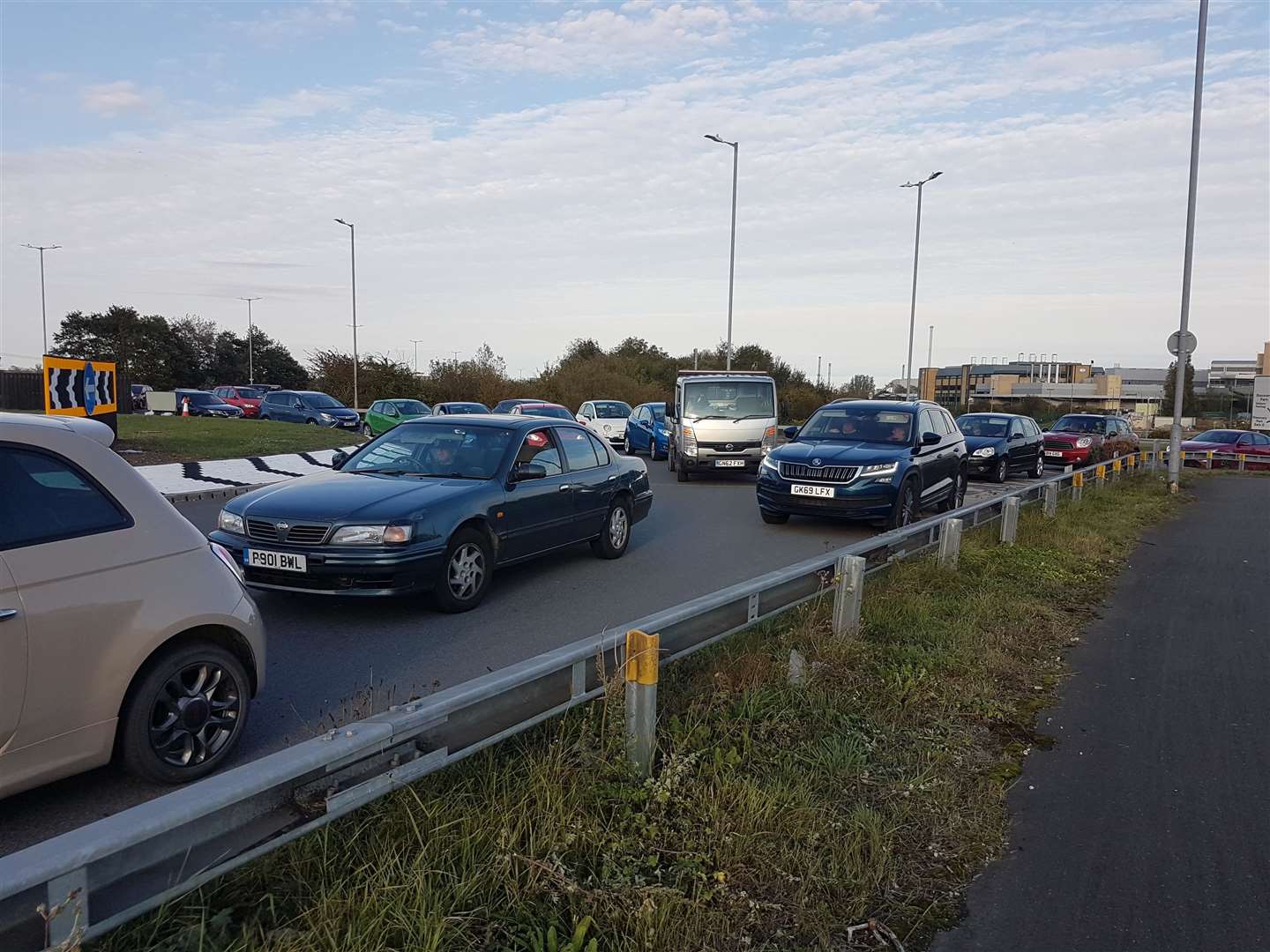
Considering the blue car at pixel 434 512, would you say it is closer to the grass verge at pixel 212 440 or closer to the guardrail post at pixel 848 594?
the guardrail post at pixel 848 594

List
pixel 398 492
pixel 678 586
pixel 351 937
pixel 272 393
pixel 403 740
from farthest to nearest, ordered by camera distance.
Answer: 1. pixel 272 393
2. pixel 678 586
3. pixel 398 492
4. pixel 403 740
5. pixel 351 937

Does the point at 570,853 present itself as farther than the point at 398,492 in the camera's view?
No

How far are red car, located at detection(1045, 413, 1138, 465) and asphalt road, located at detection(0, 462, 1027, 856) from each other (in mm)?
16349

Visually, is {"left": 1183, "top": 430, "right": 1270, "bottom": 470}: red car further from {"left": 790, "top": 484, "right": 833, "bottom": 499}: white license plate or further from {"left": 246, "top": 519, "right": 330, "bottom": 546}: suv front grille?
{"left": 246, "top": 519, "right": 330, "bottom": 546}: suv front grille

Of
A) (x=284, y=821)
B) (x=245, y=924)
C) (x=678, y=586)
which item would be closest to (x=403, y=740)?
(x=284, y=821)

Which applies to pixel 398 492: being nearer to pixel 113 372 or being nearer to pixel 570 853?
pixel 570 853

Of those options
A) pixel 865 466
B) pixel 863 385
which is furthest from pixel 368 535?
pixel 863 385

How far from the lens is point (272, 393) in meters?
38.8

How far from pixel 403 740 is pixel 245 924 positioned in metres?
0.67

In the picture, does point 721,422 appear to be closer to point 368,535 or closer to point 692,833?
point 368,535

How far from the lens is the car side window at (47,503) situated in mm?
3418

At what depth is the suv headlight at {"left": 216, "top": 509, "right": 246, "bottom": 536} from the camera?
6.57 m

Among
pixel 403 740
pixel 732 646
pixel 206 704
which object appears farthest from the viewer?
pixel 732 646

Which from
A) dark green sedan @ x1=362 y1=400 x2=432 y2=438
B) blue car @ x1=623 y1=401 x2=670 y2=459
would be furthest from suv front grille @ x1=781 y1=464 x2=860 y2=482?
dark green sedan @ x1=362 y1=400 x2=432 y2=438
